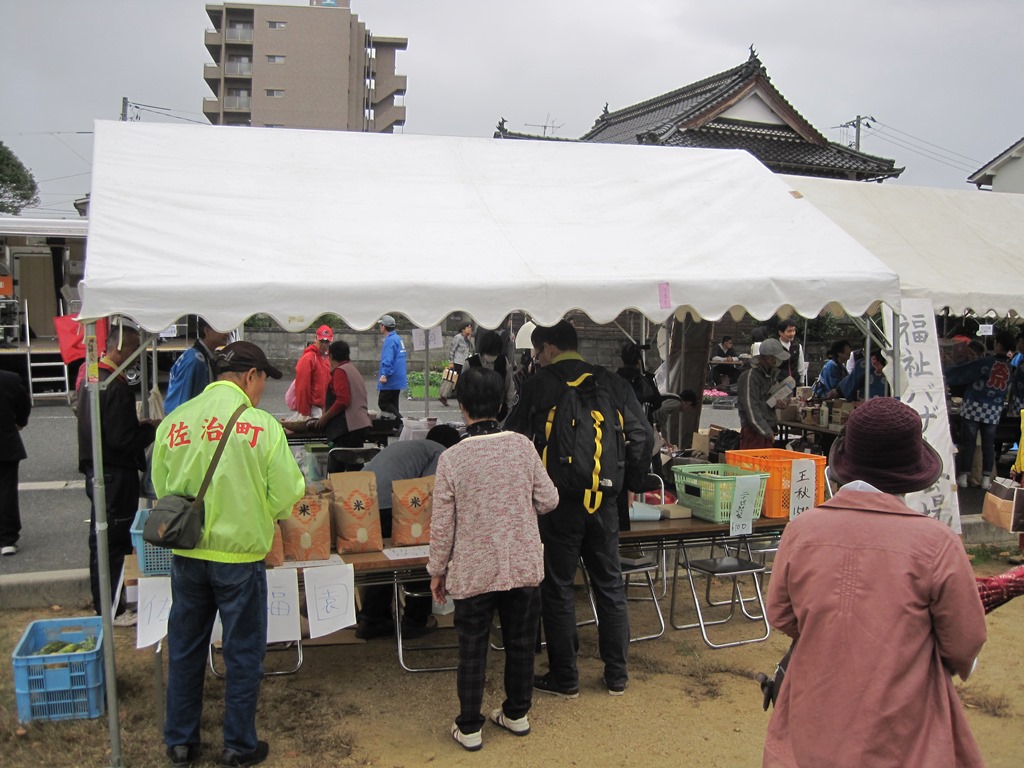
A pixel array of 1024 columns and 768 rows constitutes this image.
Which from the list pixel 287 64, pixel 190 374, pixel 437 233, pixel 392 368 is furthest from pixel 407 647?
pixel 287 64

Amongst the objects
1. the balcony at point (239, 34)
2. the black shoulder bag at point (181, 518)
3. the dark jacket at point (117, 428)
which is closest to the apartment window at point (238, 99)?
the balcony at point (239, 34)

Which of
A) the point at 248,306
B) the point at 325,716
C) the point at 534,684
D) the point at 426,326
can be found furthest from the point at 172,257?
the point at 534,684

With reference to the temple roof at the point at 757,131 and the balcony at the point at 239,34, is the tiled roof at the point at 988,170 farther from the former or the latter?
the balcony at the point at 239,34

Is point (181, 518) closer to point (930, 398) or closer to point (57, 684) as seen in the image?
A: point (57, 684)

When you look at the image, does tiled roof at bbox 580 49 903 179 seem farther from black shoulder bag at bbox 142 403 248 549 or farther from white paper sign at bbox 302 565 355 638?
black shoulder bag at bbox 142 403 248 549

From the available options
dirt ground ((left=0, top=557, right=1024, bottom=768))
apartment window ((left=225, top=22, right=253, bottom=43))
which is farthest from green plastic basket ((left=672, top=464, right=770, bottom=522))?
apartment window ((left=225, top=22, right=253, bottom=43))

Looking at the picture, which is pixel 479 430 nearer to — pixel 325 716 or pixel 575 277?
pixel 575 277

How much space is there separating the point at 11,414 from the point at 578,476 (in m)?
4.28

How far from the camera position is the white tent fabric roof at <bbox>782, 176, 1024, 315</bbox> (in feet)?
22.4

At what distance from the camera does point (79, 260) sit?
18.5m

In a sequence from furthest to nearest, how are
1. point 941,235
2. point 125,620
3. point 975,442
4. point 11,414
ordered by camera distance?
A: 1. point 975,442
2. point 941,235
3. point 11,414
4. point 125,620

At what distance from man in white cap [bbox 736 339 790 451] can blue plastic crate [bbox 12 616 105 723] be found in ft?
16.7

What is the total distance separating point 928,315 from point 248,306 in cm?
456

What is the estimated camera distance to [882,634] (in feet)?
6.37
